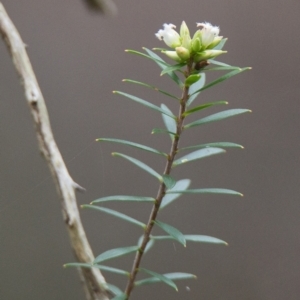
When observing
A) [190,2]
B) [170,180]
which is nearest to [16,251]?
[170,180]

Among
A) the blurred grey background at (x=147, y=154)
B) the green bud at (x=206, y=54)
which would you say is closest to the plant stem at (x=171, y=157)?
the green bud at (x=206, y=54)

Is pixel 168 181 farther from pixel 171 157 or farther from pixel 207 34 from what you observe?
pixel 207 34

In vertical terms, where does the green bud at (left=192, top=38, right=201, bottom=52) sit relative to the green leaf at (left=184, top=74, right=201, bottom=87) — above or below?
above

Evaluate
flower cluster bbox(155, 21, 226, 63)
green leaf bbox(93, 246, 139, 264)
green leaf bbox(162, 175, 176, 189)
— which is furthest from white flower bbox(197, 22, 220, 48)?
green leaf bbox(93, 246, 139, 264)

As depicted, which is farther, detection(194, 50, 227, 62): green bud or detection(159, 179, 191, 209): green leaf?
detection(159, 179, 191, 209): green leaf

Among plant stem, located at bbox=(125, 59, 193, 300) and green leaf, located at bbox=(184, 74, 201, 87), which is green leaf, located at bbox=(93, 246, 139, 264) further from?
green leaf, located at bbox=(184, 74, 201, 87)

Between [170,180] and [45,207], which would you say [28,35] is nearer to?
[45,207]
